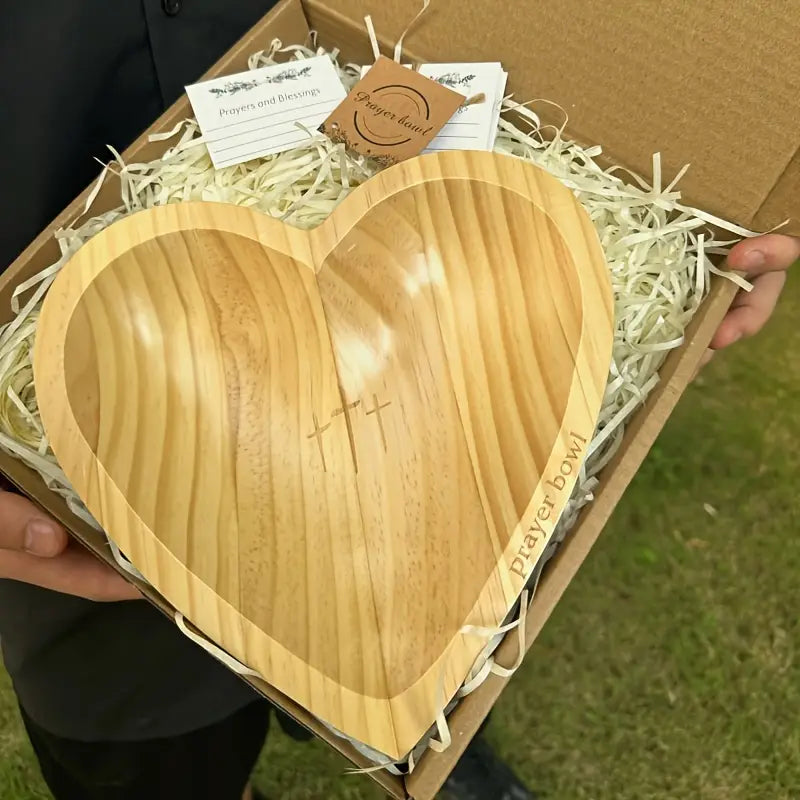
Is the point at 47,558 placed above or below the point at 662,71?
below

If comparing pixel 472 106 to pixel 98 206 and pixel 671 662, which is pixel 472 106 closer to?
Answer: pixel 98 206

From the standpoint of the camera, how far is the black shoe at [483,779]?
1020 mm

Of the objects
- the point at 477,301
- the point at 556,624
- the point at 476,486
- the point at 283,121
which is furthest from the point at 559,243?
the point at 556,624

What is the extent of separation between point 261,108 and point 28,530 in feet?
1.23

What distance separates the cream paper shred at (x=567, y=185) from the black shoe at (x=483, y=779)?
601 mm

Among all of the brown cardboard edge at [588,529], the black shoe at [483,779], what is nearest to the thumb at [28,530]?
the brown cardboard edge at [588,529]

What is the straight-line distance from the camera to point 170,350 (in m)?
0.54

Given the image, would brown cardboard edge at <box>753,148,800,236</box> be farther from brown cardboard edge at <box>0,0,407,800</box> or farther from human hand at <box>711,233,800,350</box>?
brown cardboard edge at <box>0,0,407,800</box>

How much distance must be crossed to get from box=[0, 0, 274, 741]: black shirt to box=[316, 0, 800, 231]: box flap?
6.5 inches

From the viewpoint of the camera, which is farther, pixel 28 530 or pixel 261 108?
pixel 261 108

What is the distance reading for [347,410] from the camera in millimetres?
544

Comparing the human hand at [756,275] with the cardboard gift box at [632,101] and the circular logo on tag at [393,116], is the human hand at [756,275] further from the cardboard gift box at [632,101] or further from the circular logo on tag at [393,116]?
the circular logo on tag at [393,116]

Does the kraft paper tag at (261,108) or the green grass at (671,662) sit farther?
the green grass at (671,662)

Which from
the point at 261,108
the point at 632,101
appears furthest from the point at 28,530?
the point at 632,101
